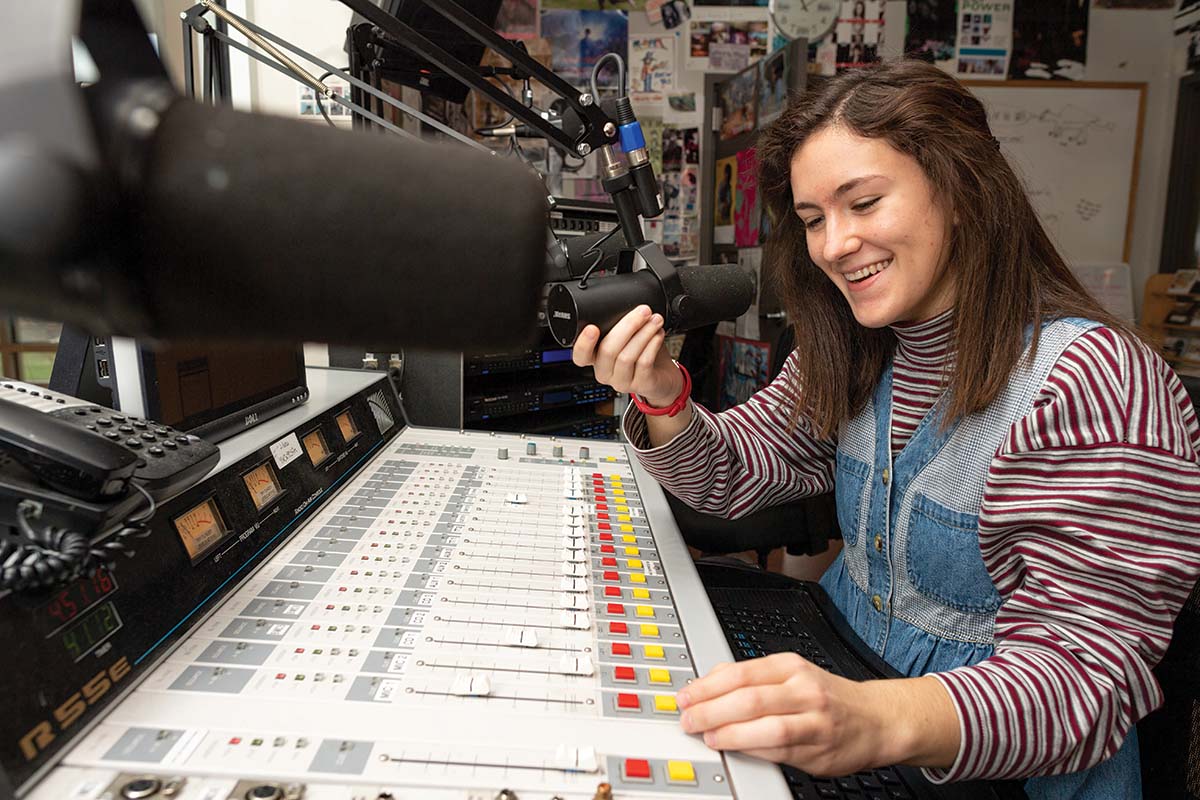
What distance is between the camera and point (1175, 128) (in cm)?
307

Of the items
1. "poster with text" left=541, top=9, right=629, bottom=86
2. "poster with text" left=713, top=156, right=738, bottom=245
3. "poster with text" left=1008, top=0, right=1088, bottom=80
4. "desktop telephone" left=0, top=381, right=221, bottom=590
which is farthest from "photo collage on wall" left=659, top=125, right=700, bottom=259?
"desktop telephone" left=0, top=381, right=221, bottom=590

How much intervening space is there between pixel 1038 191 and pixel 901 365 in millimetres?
2775

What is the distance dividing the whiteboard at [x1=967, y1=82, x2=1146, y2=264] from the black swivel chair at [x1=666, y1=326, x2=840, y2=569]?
98.4 inches

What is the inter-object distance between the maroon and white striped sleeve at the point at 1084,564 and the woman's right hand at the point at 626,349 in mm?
364

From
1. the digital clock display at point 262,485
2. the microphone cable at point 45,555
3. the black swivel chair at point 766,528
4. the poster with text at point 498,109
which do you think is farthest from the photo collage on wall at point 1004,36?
the microphone cable at point 45,555

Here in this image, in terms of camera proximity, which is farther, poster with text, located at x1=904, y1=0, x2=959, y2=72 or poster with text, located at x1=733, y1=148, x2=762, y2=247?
poster with text, located at x1=904, y1=0, x2=959, y2=72

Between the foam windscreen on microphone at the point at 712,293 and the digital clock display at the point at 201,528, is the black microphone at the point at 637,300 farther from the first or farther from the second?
the digital clock display at the point at 201,528

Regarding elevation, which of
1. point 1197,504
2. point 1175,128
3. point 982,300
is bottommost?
point 1197,504

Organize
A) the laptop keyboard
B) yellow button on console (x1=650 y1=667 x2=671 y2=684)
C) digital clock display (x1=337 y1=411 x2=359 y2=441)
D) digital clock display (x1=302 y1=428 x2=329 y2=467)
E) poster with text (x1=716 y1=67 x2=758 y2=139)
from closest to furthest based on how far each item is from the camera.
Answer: yellow button on console (x1=650 y1=667 x2=671 y2=684)
the laptop keyboard
digital clock display (x1=302 y1=428 x2=329 y2=467)
digital clock display (x1=337 y1=411 x2=359 y2=441)
poster with text (x1=716 y1=67 x2=758 y2=139)

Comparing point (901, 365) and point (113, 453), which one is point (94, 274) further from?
point (901, 365)

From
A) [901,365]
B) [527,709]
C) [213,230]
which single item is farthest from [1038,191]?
[213,230]

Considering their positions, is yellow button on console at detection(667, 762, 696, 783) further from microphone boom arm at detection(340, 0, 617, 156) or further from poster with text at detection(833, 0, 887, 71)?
poster with text at detection(833, 0, 887, 71)

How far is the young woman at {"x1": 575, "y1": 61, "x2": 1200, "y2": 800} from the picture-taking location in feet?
1.90

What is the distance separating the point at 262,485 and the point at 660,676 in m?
0.47
